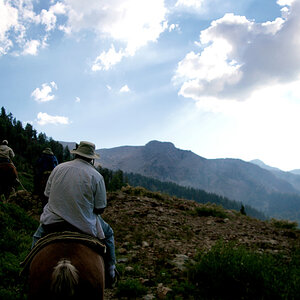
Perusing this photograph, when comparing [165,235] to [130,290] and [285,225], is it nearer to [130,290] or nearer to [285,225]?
[130,290]

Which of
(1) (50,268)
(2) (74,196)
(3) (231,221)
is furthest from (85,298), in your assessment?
(3) (231,221)

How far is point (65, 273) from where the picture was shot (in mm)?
2834

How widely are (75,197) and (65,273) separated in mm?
1204

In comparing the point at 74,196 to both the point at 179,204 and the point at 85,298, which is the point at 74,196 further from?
the point at 179,204

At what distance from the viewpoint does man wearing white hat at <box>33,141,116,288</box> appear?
379 centimetres

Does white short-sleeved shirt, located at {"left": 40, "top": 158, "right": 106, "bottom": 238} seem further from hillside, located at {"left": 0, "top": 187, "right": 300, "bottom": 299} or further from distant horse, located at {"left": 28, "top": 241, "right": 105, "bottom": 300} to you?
hillside, located at {"left": 0, "top": 187, "right": 300, "bottom": 299}

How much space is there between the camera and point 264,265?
566 cm

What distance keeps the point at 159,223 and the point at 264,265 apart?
6.11 meters

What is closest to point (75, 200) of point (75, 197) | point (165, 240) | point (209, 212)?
point (75, 197)

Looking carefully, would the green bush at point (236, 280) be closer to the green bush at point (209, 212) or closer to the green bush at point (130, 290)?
the green bush at point (130, 290)

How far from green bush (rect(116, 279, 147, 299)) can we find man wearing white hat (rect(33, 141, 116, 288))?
6.85 feet

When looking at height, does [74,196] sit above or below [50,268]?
above

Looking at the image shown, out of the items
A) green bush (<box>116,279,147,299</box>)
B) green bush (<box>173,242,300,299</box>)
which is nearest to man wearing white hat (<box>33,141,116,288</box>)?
green bush (<box>116,279,147,299</box>)

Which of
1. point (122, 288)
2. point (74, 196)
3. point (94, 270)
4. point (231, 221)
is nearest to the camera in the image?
point (94, 270)
